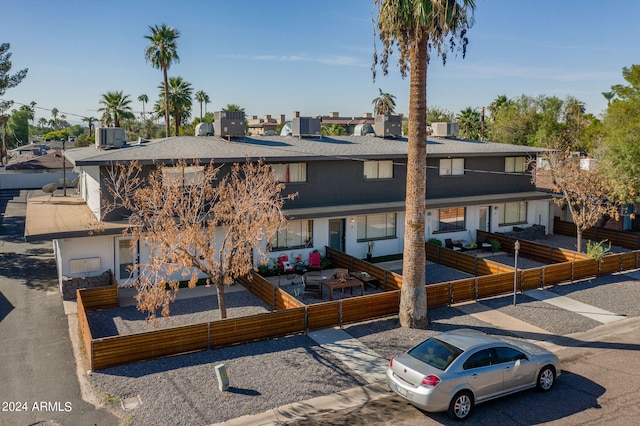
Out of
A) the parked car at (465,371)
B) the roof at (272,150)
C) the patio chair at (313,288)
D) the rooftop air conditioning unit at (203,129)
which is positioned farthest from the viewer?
the rooftop air conditioning unit at (203,129)

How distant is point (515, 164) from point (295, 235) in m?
16.1

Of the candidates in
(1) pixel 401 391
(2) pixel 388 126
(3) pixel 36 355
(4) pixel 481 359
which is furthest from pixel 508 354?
(2) pixel 388 126

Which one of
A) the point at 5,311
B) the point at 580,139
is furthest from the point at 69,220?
the point at 580,139

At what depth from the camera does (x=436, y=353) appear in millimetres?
12266

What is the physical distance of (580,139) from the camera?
5947 centimetres

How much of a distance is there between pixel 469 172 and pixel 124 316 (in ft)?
69.8

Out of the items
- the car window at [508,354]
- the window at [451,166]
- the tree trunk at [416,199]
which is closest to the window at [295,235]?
the tree trunk at [416,199]

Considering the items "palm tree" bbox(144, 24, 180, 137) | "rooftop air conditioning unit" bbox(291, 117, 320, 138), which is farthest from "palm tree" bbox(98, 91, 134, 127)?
"rooftop air conditioning unit" bbox(291, 117, 320, 138)

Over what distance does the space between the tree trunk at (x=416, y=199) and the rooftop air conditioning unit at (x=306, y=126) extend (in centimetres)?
1406

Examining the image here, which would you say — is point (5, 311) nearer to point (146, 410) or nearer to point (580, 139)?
point (146, 410)

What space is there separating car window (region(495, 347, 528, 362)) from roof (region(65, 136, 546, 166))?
556 inches

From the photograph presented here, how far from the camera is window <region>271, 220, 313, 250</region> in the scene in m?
25.2

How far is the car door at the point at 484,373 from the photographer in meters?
11.9

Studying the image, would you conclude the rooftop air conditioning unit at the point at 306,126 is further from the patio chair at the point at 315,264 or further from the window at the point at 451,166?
the patio chair at the point at 315,264
